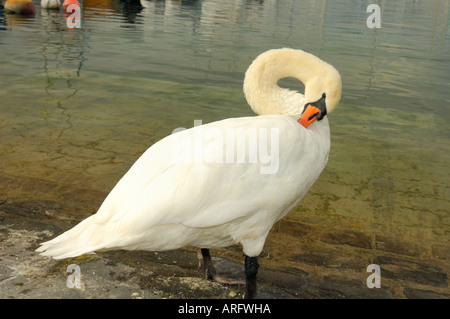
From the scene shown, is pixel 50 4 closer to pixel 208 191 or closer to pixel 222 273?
pixel 222 273

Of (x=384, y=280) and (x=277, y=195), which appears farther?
(x=384, y=280)

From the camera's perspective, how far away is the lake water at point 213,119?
5516 mm

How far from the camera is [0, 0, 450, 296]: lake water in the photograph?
18.1 feet

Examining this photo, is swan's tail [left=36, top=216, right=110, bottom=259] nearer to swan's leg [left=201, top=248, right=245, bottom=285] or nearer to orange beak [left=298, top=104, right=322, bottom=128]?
swan's leg [left=201, top=248, right=245, bottom=285]

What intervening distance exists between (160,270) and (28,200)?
224cm

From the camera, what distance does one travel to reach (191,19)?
30.2 m

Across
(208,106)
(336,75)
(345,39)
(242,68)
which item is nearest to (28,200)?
(336,75)

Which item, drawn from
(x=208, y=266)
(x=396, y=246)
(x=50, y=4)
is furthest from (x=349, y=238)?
(x=50, y=4)

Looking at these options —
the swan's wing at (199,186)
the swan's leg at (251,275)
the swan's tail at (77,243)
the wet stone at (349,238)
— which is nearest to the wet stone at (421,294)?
the wet stone at (349,238)

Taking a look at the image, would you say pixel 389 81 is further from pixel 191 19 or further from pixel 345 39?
pixel 191 19

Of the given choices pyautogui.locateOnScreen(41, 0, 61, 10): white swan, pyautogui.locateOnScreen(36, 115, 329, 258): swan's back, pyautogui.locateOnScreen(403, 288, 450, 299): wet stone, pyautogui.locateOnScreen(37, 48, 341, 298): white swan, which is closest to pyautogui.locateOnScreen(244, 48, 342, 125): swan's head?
pyautogui.locateOnScreen(37, 48, 341, 298): white swan

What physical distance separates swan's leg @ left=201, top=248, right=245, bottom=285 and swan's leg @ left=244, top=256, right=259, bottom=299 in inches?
13.6

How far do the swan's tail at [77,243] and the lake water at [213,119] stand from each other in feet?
6.25

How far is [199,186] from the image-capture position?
3127 millimetres
